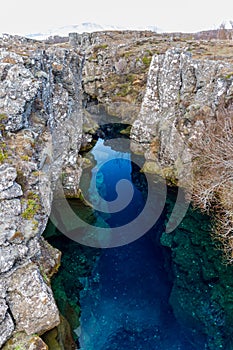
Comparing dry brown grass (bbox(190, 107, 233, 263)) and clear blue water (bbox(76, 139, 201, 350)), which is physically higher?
dry brown grass (bbox(190, 107, 233, 263))

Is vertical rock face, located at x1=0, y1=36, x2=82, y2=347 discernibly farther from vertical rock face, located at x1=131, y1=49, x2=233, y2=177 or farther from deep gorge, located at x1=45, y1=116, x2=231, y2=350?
vertical rock face, located at x1=131, y1=49, x2=233, y2=177

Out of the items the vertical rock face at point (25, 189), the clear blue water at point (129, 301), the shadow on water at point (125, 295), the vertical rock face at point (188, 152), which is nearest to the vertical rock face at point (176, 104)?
the vertical rock face at point (188, 152)

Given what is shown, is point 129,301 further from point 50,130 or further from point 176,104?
point 176,104

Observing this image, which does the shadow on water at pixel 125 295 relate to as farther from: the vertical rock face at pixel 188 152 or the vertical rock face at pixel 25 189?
the vertical rock face at pixel 25 189

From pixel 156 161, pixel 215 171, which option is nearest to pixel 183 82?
pixel 156 161

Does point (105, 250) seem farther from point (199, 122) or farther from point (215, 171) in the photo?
point (199, 122)

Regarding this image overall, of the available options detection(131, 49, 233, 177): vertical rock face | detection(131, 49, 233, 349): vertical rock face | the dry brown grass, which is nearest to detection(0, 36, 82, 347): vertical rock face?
detection(131, 49, 233, 349): vertical rock face
